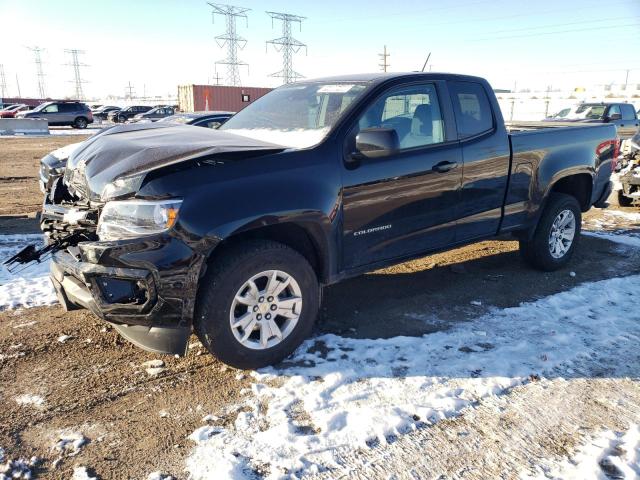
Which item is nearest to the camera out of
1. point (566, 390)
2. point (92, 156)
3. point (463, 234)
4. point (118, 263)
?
point (118, 263)

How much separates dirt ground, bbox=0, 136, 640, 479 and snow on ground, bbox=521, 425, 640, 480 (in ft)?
2.14

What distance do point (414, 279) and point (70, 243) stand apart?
322 cm

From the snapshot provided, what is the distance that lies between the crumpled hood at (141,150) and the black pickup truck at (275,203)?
15mm

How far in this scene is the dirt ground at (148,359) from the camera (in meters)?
2.67

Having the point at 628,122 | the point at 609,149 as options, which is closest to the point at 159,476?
the point at 609,149

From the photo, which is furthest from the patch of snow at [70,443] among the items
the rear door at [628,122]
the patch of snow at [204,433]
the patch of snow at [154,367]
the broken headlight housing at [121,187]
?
the rear door at [628,122]

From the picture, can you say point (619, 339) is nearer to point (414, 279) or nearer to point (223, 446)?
point (414, 279)

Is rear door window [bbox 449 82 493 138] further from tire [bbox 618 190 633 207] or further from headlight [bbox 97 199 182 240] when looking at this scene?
tire [bbox 618 190 633 207]

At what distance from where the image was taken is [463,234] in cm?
455

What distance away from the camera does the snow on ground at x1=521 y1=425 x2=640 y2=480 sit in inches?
97.2

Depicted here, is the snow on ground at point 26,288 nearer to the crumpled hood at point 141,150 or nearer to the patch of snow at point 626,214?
the crumpled hood at point 141,150

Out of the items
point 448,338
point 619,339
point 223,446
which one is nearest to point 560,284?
point 619,339

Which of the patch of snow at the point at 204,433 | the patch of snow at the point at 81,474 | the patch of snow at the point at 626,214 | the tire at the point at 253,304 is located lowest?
the patch of snow at the point at 81,474

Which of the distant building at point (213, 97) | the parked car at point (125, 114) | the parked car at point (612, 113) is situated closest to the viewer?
the parked car at point (612, 113)
